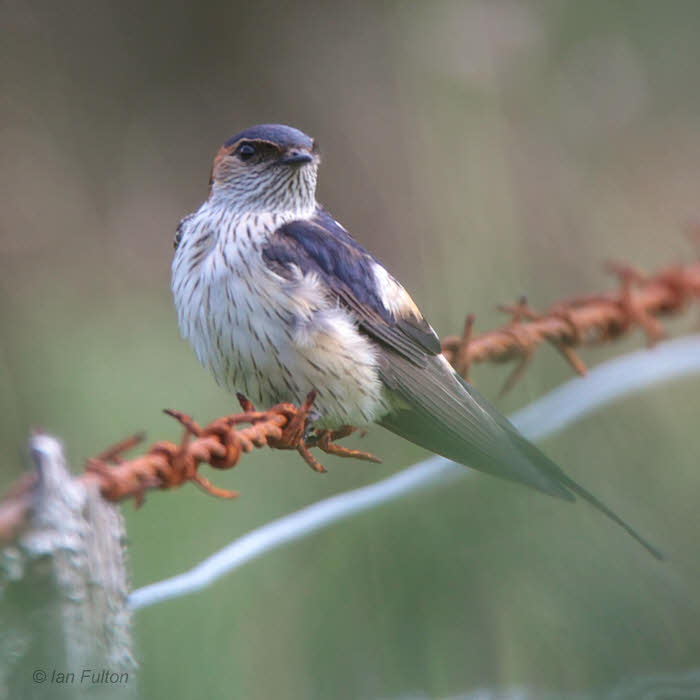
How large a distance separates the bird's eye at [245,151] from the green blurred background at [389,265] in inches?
32.3

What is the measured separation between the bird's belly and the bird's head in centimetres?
31

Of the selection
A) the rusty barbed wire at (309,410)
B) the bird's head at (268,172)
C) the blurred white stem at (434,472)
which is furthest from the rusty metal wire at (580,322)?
the bird's head at (268,172)

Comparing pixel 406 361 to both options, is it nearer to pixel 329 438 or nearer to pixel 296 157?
pixel 329 438

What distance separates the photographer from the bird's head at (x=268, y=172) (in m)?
2.20

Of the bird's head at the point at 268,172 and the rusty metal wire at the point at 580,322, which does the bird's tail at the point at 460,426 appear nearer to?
the rusty metal wire at the point at 580,322

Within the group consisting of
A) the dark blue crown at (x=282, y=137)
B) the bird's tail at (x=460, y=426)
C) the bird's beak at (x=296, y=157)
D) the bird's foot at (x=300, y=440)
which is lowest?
the bird's foot at (x=300, y=440)

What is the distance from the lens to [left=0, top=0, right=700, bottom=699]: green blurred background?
2148mm

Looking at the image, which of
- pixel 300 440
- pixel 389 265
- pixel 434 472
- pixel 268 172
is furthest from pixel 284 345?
pixel 389 265

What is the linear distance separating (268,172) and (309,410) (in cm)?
63

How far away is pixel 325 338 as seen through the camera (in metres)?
1.94

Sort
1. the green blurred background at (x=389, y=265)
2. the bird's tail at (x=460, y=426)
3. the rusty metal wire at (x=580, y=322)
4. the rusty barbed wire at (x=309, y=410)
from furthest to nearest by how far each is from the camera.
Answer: the green blurred background at (x=389, y=265)
the rusty metal wire at (x=580, y=322)
the bird's tail at (x=460, y=426)
the rusty barbed wire at (x=309, y=410)

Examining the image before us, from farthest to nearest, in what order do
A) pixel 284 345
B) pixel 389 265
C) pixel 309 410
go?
pixel 389 265 < pixel 284 345 < pixel 309 410

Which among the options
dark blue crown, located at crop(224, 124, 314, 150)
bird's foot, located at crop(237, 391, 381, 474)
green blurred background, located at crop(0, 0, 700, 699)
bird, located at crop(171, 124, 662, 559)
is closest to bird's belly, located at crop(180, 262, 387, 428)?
bird, located at crop(171, 124, 662, 559)

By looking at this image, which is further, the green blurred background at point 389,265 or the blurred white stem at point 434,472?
the green blurred background at point 389,265
